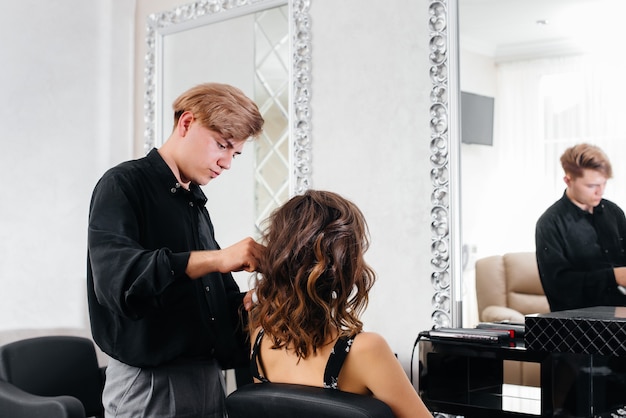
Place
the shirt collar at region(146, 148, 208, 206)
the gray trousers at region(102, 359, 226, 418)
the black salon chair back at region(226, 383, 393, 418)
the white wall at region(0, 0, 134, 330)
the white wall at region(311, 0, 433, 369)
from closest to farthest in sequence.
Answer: the black salon chair back at region(226, 383, 393, 418) < the gray trousers at region(102, 359, 226, 418) < the shirt collar at region(146, 148, 208, 206) < the white wall at region(311, 0, 433, 369) < the white wall at region(0, 0, 134, 330)

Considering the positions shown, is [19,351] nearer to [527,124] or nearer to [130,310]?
[130,310]

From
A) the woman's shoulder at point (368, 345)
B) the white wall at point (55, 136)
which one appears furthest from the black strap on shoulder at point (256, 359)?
the white wall at point (55, 136)

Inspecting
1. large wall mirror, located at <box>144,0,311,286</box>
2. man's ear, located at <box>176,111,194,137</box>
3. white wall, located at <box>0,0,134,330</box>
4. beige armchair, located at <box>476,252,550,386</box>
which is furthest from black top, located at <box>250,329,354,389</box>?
white wall, located at <box>0,0,134,330</box>

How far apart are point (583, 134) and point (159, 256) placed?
1.57 m

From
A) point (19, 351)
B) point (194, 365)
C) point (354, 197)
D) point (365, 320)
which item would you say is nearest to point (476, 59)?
point (354, 197)

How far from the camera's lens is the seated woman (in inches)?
57.6

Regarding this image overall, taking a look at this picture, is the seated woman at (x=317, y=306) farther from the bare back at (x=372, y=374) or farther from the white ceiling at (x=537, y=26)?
the white ceiling at (x=537, y=26)

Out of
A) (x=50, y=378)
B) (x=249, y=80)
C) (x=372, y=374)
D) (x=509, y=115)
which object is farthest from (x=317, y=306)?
(x=249, y=80)

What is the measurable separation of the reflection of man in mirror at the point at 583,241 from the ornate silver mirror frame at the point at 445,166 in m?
0.32

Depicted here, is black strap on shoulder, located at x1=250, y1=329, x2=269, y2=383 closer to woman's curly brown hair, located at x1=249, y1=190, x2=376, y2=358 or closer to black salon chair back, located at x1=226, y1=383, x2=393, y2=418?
woman's curly brown hair, located at x1=249, y1=190, x2=376, y2=358

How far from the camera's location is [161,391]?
1806 millimetres

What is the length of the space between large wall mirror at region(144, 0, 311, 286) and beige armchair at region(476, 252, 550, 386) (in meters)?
0.92

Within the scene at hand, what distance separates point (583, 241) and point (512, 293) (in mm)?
308

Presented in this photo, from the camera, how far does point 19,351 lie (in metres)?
2.90
